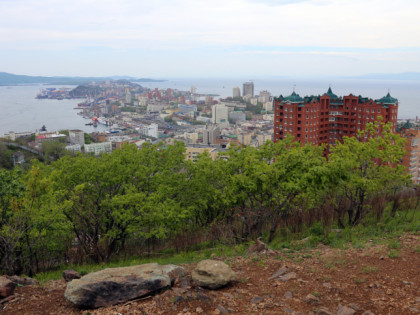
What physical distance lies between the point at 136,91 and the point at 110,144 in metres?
93.5

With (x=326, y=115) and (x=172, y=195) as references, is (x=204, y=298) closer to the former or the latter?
(x=172, y=195)

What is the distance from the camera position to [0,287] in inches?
150

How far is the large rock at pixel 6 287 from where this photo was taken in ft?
12.5

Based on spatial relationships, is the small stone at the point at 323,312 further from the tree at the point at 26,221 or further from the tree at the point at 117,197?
the tree at the point at 26,221

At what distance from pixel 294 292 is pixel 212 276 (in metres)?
0.81

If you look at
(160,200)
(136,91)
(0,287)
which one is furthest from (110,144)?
(136,91)

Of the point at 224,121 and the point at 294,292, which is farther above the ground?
the point at 294,292

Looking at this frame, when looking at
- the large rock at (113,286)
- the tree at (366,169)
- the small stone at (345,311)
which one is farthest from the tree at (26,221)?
the tree at (366,169)

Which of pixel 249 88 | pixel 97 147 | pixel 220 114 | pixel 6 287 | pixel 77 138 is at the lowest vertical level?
pixel 97 147

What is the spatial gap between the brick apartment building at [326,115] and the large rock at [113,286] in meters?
18.6

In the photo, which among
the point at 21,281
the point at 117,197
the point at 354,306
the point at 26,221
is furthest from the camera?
the point at 117,197

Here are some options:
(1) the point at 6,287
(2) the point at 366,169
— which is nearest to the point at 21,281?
(1) the point at 6,287

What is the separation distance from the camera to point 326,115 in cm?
2269

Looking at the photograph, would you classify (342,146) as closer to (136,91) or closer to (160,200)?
(160,200)
